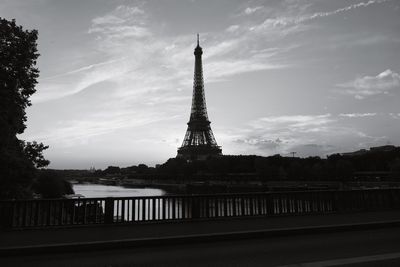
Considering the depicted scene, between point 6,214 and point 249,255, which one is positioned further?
point 6,214

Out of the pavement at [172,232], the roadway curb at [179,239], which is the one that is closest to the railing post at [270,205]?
the pavement at [172,232]

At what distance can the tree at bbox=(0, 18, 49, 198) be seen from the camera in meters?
13.3

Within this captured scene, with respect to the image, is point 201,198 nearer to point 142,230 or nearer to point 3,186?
point 142,230

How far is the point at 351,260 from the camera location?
7047mm

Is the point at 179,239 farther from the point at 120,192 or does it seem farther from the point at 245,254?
the point at 120,192

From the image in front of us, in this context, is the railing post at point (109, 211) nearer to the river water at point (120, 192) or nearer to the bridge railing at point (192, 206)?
the bridge railing at point (192, 206)

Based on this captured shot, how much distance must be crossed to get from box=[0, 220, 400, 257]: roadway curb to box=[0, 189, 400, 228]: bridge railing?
286 centimetres

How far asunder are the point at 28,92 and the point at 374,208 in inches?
621

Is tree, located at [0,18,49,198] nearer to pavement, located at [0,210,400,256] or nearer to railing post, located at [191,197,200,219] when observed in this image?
pavement, located at [0,210,400,256]

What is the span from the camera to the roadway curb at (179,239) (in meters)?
8.02

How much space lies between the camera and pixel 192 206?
12492 millimetres

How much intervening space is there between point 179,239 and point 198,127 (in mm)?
115296

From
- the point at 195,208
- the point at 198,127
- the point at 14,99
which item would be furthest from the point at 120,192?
the point at 195,208

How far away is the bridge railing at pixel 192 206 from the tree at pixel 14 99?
1.52 metres
